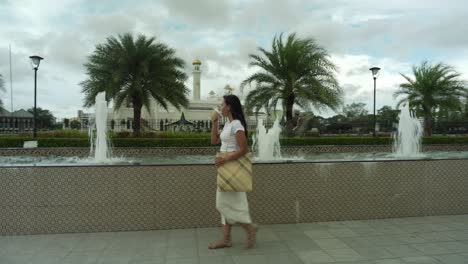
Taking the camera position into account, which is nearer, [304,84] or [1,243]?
[1,243]

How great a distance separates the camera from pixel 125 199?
422cm

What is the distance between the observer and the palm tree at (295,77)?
1977 cm

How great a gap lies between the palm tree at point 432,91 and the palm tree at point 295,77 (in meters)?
9.67

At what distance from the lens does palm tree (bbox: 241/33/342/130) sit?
64.8 ft

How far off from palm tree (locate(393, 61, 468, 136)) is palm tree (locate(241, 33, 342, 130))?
967 cm

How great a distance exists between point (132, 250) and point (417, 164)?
3710 millimetres

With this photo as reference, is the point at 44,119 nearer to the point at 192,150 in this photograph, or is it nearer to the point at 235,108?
the point at 192,150

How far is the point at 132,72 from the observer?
19.2 m

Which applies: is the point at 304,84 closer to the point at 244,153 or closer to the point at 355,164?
the point at 355,164

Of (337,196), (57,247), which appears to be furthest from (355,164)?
(57,247)

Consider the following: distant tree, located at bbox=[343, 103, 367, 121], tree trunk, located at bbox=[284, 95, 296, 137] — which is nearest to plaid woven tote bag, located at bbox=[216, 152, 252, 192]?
tree trunk, located at bbox=[284, 95, 296, 137]

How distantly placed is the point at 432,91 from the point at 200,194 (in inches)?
1037

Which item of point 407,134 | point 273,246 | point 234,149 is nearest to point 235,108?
point 234,149

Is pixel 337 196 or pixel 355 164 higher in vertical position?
pixel 355 164
